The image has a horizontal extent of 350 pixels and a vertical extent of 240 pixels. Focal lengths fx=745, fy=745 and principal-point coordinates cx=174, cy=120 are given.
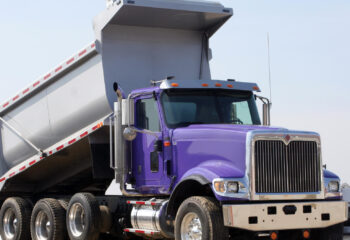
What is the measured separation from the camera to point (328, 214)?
33.4 ft

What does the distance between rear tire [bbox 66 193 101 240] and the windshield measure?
225cm

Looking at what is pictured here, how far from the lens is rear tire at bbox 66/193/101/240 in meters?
12.1

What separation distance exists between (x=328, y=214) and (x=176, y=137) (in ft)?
7.89

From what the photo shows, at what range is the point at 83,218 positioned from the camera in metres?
12.6

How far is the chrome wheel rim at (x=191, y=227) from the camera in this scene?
9938mm

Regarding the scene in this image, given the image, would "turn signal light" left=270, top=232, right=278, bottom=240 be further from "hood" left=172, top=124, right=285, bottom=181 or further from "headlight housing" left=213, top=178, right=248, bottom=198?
"hood" left=172, top=124, right=285, bottom=181

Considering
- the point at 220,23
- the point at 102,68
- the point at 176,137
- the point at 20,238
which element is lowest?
the point at 20,238

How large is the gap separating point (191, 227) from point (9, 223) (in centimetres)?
562

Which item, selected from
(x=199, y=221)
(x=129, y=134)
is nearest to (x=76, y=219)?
(x=129, y=134)

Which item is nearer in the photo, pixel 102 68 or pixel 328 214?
pixel 328 214

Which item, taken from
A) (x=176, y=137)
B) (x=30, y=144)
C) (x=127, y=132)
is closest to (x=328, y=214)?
(x=176, y=137)

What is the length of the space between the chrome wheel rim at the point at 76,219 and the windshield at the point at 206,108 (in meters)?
2.65

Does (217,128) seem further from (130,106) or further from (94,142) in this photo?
(94,142)

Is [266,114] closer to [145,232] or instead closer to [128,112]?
[128,112]
